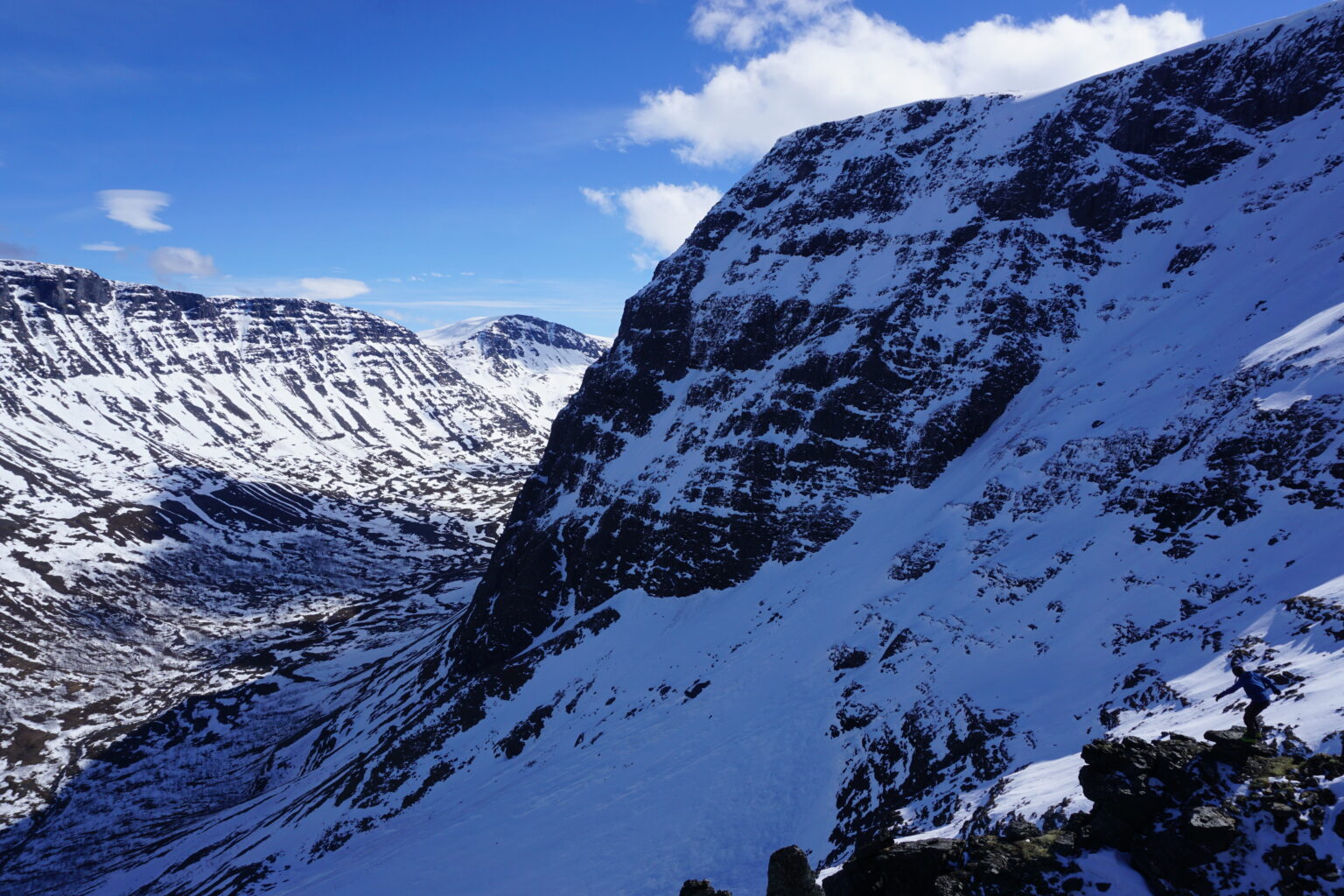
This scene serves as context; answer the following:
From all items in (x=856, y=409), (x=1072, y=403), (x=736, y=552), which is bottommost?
(x=736, y=552)

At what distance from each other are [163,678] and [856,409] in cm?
16344

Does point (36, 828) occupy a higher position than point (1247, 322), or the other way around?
point (1247, 322)

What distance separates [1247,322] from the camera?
191ft

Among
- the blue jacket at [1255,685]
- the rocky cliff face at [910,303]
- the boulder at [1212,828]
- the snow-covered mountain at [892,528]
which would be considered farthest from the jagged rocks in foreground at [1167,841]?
the rocky cliff face at [910,303]

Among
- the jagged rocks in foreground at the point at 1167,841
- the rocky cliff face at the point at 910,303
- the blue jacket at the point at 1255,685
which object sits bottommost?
the jagged rocks in foreground at the point at 1167,841

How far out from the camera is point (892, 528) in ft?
236

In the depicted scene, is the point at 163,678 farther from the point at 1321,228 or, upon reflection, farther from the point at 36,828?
the point at 1321,228

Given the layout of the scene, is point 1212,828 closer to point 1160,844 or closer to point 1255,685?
point 1160,844

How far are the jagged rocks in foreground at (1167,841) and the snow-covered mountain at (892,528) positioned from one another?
0.78m

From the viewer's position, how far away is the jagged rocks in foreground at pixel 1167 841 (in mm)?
14992

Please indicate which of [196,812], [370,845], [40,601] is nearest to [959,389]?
[370,845]

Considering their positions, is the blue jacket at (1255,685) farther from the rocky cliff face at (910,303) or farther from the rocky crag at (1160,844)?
the rocky cliff face at (910,303)

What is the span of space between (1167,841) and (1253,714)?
5790 mm

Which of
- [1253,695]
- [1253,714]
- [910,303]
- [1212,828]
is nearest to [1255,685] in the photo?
[1253,695]
